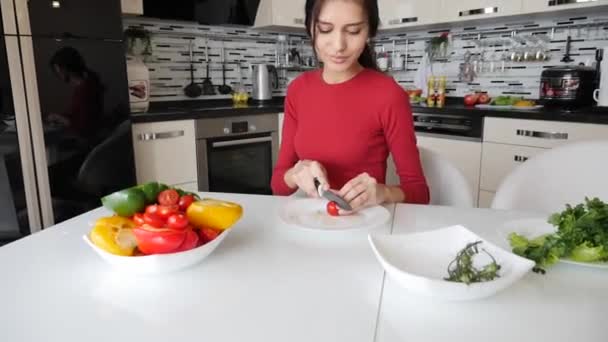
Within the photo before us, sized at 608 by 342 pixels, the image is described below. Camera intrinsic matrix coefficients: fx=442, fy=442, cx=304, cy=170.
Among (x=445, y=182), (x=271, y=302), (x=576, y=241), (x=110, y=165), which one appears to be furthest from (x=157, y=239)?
(x=110, y=165)

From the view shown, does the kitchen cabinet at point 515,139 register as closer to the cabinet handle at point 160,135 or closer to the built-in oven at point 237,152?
the built-in oven at point 237,152

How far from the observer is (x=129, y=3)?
2.25 meters

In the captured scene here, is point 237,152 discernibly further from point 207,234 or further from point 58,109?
point 207,234

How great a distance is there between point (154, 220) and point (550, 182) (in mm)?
974

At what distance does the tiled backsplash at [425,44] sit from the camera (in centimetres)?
247

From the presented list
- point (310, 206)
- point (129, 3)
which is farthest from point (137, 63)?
point (310, 206)

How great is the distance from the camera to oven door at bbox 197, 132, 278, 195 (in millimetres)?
2438

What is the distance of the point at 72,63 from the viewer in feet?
6.07

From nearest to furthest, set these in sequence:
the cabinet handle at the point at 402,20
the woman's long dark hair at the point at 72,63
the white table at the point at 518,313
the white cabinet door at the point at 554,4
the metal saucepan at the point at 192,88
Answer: the white table at the point at 518,313 → the woman's long dark hair at the point at 72,63 → the white cabinet door at the point at 554,4 → the cabinet handle at the point at 402,20 → the metal saucepan at the point at 192,88

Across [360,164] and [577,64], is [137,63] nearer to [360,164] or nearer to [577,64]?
[360,164]

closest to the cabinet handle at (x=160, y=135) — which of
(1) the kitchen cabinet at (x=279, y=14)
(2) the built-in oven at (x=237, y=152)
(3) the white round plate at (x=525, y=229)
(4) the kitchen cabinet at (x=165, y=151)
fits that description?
(4) the kitchen cabinet at (x=165, y=151)

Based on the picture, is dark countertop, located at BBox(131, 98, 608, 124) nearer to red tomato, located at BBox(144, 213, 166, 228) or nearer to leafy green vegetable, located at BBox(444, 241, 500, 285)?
red tomato, located at BBox(144, 213, 166, 228)

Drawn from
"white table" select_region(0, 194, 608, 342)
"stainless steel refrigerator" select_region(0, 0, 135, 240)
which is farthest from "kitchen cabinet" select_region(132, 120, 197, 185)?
"white table" select_region(0, 194, 608, 342)

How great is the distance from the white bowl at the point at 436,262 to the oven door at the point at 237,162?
184 centimetres
